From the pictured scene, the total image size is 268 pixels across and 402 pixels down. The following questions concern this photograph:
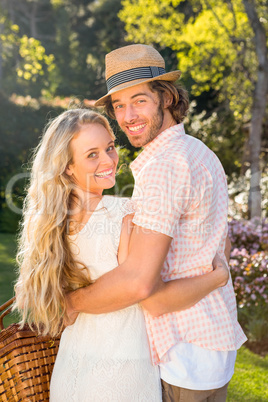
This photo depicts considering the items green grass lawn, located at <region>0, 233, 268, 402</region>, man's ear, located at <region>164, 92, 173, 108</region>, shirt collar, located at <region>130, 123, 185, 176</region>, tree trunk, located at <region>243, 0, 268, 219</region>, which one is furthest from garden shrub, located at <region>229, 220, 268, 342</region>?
shirt collar, located at <region>130, 123, 185, 176</region>

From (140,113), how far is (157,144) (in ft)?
0.74

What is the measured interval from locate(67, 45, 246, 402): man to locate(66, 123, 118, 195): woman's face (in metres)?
0.13

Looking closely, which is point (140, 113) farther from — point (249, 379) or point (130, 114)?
point (249, 379)

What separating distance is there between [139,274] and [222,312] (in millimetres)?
484

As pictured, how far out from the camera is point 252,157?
887 cm

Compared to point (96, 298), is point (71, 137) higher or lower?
higher

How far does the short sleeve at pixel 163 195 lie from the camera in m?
1.76

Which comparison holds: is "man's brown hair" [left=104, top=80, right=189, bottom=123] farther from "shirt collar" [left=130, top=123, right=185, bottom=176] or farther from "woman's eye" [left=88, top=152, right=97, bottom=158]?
"woman's eye" [left=88, top=152, right=97, bottom=158]

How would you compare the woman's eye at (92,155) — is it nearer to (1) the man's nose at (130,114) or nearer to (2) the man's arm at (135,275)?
(1) the man's nose at (130,114)

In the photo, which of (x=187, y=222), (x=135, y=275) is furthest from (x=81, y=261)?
(x=187, y=222)

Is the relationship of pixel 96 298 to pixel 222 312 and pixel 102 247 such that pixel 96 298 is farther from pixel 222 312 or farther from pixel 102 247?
pixel 222 312

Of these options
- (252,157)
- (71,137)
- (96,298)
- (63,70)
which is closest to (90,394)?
(96,298)

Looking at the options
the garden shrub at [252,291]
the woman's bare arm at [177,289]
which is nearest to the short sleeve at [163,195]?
the woman's bare arm at [177,289]

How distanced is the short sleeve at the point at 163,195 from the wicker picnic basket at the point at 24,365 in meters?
0.71
